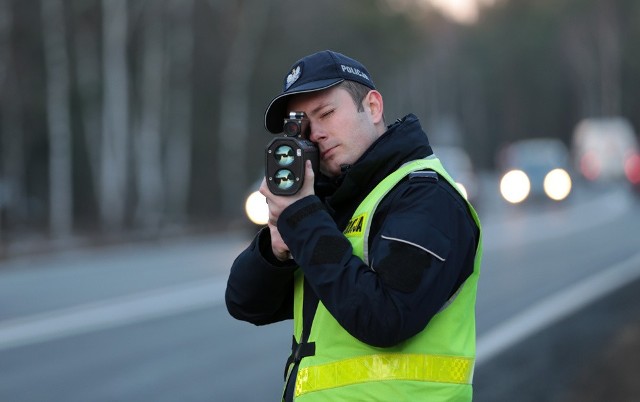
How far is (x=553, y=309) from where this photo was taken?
556 inches

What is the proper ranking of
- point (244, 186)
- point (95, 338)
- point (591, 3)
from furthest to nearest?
point (591, 3) → point (244, 186) → point (95, 338)

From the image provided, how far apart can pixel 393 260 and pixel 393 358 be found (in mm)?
275

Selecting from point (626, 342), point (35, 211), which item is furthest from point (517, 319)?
point (35, 211)

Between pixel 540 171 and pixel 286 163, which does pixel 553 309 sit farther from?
pixel 540 171

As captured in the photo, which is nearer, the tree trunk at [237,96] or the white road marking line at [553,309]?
the white road marking line at [553,309]

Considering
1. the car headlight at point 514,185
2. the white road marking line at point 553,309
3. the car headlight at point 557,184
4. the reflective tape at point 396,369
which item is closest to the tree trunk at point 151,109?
the car headlight at point 514,185

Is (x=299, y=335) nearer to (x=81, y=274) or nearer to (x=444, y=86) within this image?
(x=81, y=274)

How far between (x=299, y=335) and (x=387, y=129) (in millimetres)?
587

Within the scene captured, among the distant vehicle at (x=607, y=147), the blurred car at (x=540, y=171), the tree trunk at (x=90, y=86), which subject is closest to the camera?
the blurred car at (x=540, y=171)

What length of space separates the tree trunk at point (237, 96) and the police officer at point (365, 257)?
42.2 meters

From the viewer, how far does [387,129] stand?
3396mm

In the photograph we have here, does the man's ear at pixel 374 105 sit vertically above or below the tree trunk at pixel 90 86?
above

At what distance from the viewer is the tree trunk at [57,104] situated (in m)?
36.8

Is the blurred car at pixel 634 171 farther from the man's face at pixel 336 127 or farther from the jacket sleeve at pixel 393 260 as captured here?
the jacket sleeve at pixel 393 260
